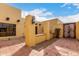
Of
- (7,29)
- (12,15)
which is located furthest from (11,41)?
Result: (12,15)

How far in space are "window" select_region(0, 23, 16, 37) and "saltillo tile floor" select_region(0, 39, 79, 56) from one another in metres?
0.15

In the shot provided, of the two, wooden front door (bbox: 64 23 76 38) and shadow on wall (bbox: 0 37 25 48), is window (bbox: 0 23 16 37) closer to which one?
shadow on wall (bbox: 0 37 25 48)

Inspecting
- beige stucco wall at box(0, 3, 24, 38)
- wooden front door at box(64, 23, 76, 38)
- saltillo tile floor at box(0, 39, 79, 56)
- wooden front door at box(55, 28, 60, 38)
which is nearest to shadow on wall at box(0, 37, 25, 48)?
saltillo tile floor at box(0, 39, 79, 56)

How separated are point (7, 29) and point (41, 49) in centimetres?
86

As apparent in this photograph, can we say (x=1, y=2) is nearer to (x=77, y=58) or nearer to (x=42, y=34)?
(x=42, y=34)

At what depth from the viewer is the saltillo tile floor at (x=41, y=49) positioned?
2408 millimetres

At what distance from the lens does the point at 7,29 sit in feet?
9.01

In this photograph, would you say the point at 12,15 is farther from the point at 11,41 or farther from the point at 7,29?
the point at 11,41

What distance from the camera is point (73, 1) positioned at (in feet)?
8.02

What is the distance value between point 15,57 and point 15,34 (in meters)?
0.58

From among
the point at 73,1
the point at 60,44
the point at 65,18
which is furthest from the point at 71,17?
the point at 60,44

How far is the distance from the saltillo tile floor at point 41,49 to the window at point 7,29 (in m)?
0.15

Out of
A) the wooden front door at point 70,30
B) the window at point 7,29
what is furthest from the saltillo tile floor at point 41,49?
the wooden front door at point 70,30

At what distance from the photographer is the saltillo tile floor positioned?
2.41m
